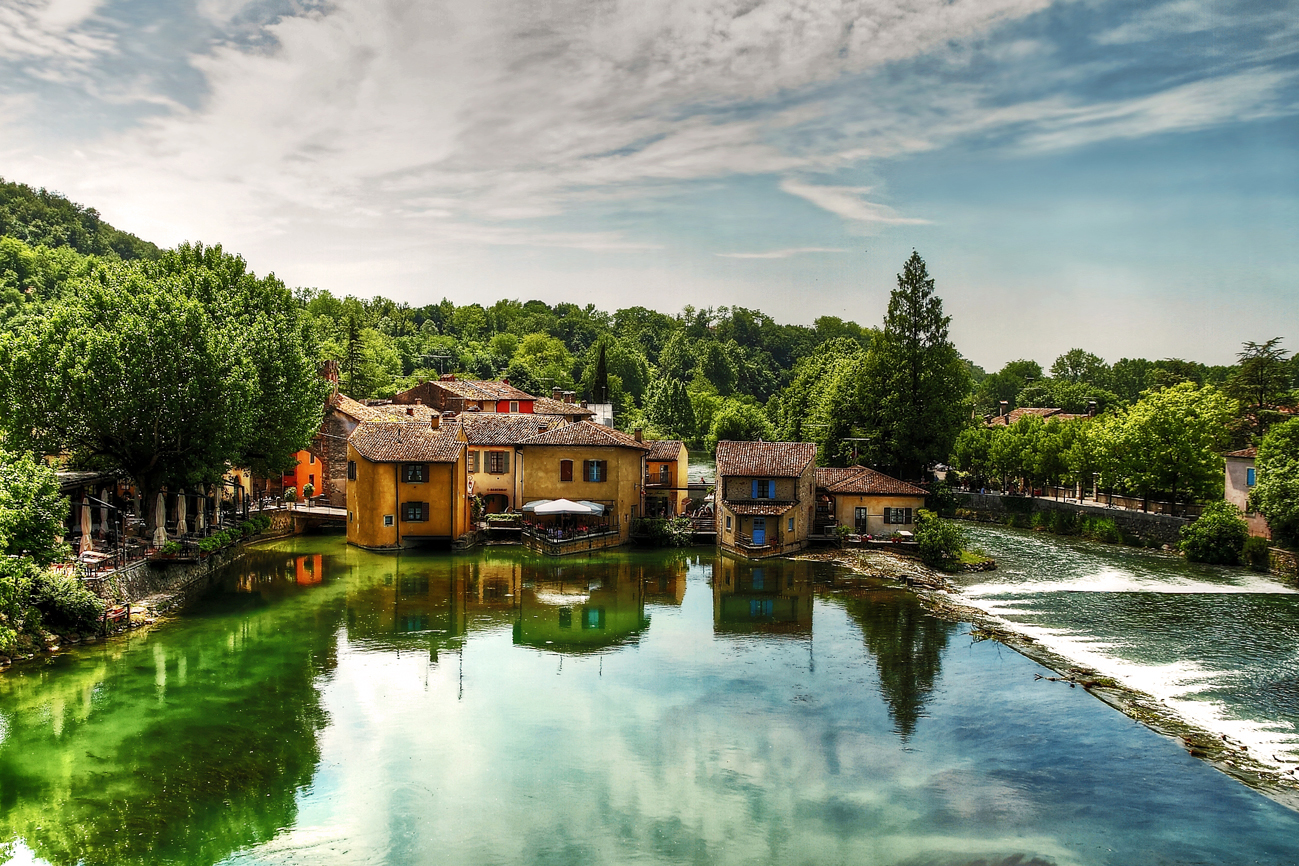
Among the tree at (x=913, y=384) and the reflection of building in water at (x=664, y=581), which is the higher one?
the tree at (x=913, y=384)

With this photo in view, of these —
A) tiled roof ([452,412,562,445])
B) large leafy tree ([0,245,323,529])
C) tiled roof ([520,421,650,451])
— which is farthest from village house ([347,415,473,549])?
large leafy tree ([0,245,323,529])

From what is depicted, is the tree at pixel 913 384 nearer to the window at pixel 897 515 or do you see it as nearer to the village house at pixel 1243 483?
the window at pixel 897 515

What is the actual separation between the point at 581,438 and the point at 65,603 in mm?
25389

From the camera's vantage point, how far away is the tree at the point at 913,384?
5253 cm

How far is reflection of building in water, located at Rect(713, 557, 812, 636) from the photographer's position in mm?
30000

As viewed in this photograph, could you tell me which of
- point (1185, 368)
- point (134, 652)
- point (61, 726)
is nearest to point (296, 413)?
point (134, 652)

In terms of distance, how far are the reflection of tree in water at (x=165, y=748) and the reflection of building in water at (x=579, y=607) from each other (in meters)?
6.83

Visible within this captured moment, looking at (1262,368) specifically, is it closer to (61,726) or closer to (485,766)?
(485,766)

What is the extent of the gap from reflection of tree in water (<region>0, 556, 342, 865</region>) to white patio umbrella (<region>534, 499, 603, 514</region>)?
17.0m

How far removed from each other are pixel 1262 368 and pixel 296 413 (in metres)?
58.3

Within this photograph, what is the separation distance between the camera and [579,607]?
31.9 m

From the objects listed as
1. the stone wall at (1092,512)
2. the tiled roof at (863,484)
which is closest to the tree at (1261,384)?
the stone wall at (1092,512)

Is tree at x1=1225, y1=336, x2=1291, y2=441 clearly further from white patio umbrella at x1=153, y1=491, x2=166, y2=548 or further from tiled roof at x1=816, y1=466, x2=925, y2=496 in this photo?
white patio umbrella at x1=153, y1=491, x2=166, y2=548

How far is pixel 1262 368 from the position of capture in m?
55.2
